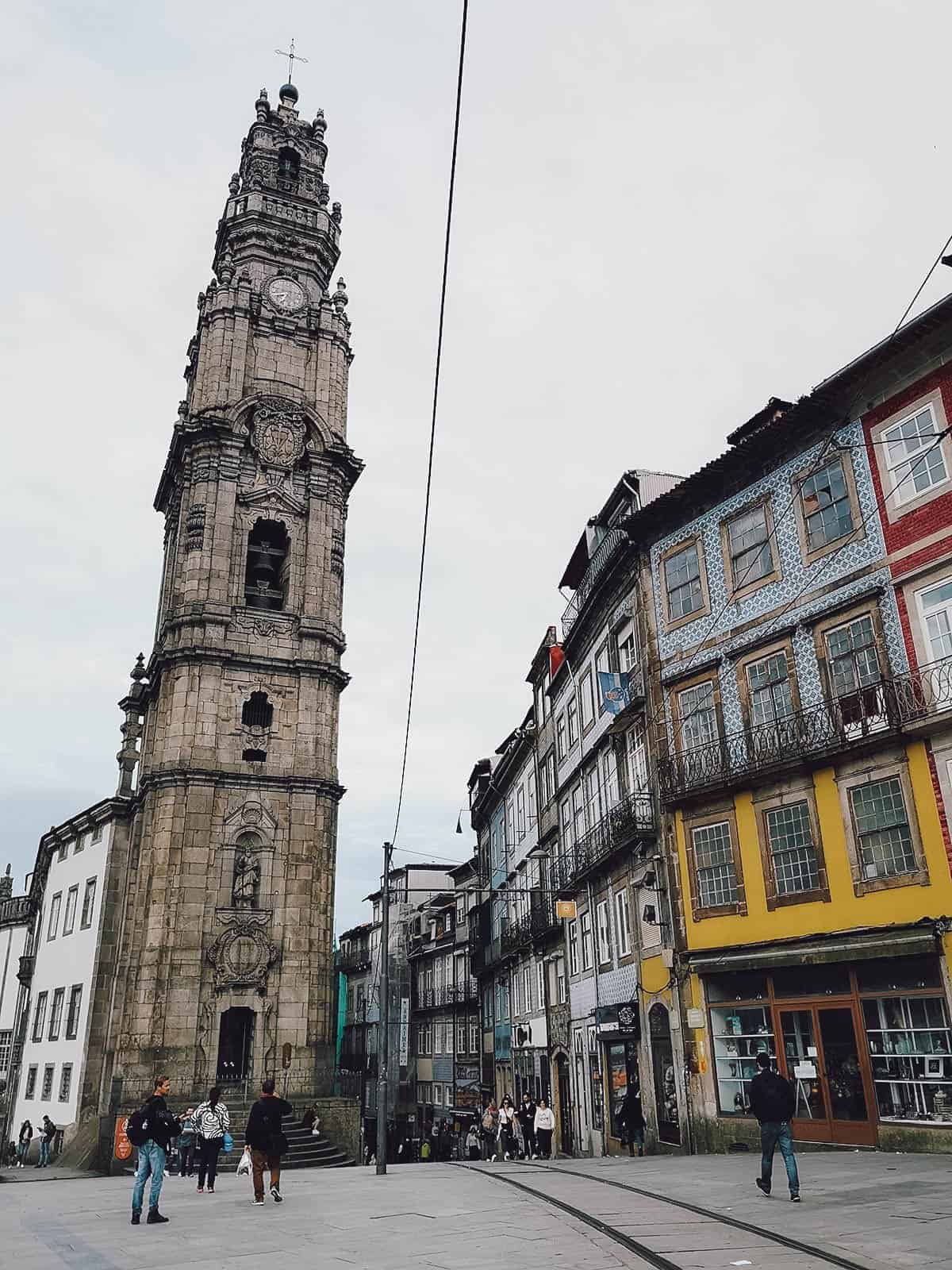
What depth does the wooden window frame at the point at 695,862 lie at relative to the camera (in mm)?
21219

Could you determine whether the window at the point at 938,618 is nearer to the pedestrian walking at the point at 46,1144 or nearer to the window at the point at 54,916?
the pedestrian walking at the point at 46,1144

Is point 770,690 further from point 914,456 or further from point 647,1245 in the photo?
point 647,1245

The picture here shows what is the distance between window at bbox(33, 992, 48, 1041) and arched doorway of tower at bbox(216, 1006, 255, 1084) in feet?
52.1

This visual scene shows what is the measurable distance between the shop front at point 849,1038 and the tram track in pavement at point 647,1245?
4.10m

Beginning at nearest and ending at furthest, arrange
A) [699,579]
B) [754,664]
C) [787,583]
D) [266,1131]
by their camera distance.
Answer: [266,1131] < [787,583] < [754,664] < [699,579]

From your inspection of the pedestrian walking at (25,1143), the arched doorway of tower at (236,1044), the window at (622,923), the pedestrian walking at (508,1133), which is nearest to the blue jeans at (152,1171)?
the window at (622,923)

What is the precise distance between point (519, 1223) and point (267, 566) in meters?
31.5

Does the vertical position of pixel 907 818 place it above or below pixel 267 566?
below

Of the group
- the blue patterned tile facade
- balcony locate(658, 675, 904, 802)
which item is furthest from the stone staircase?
the blue patterned tile facade

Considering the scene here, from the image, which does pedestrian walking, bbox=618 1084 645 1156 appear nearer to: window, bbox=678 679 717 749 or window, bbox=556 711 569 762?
window, bbox=678 679 717 749

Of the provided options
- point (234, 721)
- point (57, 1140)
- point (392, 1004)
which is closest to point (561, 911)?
point (234, 721)

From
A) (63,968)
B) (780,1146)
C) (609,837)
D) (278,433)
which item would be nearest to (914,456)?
(609,837)

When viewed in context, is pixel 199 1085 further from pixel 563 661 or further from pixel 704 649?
pixel 704 649

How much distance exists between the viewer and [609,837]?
26.6 m
